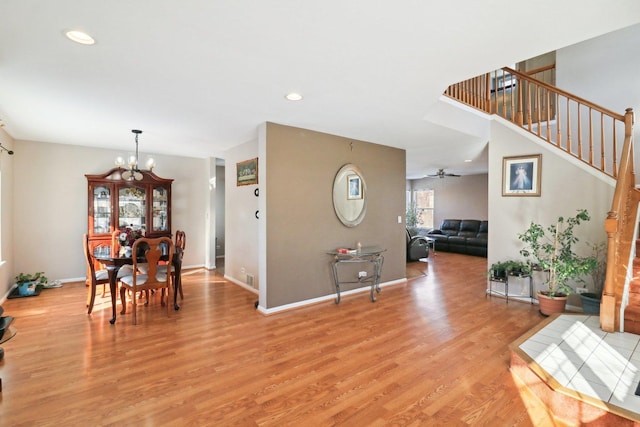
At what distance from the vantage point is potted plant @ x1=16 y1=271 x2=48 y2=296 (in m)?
4.45

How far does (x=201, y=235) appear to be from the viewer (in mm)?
6602

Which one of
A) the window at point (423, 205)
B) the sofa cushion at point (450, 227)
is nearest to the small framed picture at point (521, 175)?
the sofa cushion at point (450, 227)

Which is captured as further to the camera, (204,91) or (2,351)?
(204,91)

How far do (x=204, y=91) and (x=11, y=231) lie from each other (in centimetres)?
448

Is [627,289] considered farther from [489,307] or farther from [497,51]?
[497,51]

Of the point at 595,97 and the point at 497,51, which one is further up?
the point at 595,97

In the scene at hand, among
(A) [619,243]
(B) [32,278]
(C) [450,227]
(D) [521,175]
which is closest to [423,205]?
(C) [450,227]

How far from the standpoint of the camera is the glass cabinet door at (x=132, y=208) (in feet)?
18.0

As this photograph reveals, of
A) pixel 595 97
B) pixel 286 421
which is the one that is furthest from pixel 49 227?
pixel 595 97

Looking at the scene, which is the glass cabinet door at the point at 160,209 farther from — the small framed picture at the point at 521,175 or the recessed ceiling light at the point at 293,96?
the small framed picture at the point at 521,175

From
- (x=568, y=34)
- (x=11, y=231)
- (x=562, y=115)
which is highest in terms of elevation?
(x=562, y=115)

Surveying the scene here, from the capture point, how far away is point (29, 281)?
473 cm

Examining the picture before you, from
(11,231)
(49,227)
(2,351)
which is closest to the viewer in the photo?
(2,351)

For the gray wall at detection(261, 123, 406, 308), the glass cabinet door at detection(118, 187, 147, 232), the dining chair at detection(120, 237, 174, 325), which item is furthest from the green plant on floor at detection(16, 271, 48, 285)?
the gray wall at detection(261, 123, 406, 308)
